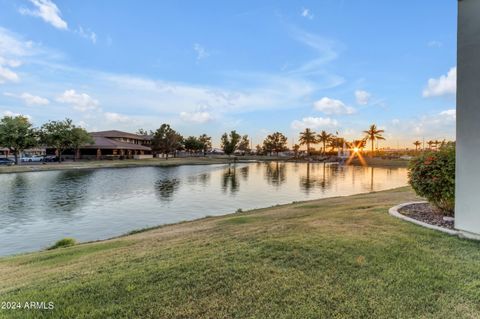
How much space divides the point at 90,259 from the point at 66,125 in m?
55.7

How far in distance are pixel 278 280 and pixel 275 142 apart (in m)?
98.9

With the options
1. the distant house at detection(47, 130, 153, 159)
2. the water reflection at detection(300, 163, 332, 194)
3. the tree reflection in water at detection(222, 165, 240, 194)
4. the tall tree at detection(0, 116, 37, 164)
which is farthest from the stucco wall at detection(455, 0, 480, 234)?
the distant house at detection(47, 130, 153, 159)

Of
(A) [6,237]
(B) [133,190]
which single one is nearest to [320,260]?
(A) [6,237]

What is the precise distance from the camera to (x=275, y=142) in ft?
333

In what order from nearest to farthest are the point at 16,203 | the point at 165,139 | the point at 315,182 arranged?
1. the point at 16,203
2. the point at 315,182
3. the point at 165,139

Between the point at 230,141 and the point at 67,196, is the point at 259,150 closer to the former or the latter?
the point at 230,141

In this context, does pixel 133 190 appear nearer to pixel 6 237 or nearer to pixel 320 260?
pixel 6 237

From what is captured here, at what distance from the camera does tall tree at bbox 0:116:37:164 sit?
42.0m

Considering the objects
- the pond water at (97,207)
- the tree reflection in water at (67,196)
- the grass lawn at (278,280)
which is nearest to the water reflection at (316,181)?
the pond water at (97,207)

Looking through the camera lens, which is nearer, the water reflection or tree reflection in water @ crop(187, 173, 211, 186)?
the water reflection

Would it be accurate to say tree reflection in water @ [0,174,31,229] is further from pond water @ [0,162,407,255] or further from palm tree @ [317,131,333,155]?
palm tree @ [317,131,333,155]

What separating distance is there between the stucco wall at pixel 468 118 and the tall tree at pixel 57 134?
57102mm

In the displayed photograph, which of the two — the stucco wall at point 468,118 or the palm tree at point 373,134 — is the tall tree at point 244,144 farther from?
the stucco wall at point 468,118

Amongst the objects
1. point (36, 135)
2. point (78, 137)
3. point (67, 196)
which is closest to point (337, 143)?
point (78, 137)
